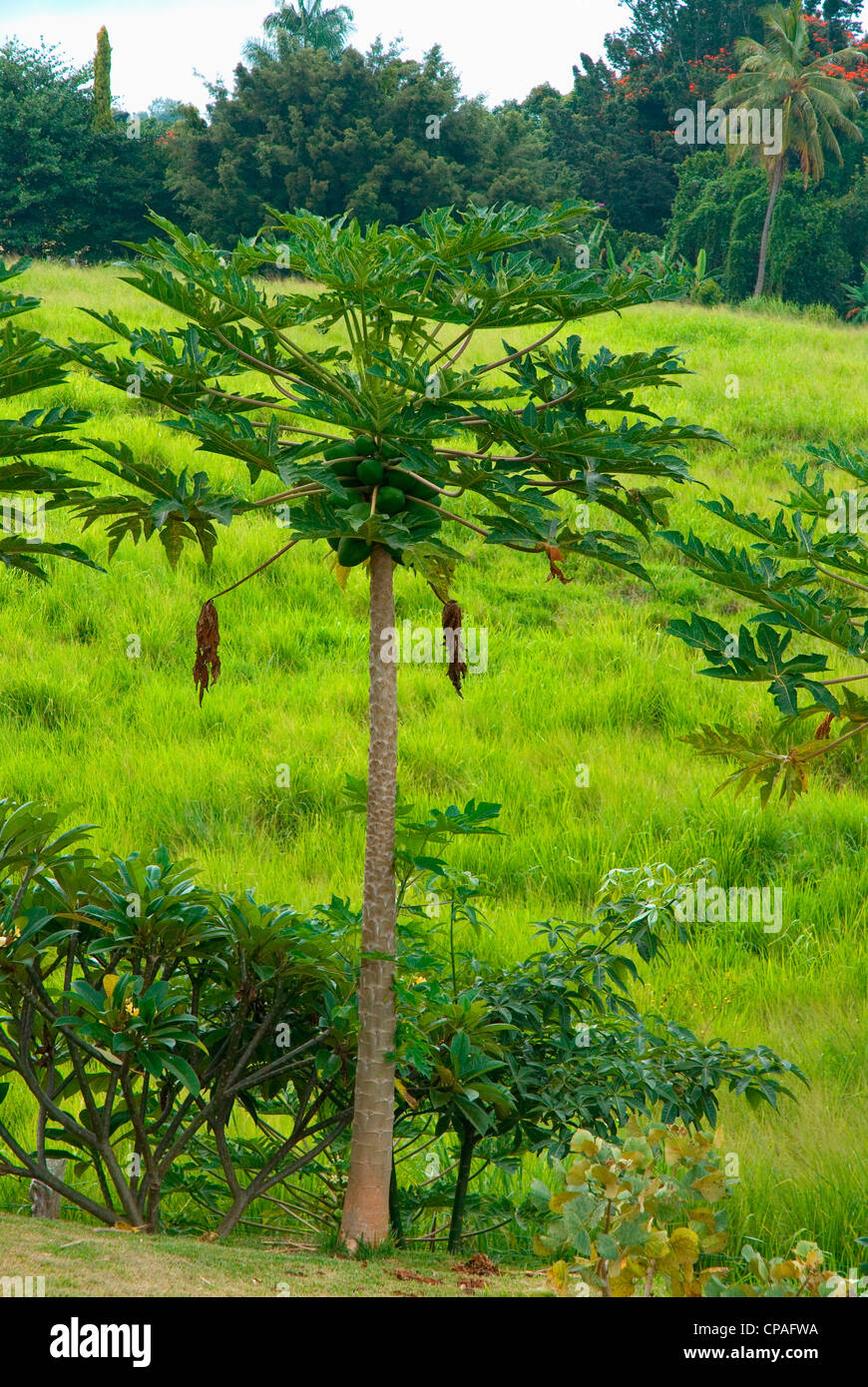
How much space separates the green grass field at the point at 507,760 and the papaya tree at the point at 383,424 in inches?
66.9

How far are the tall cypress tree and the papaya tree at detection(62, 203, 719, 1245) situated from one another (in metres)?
27.2

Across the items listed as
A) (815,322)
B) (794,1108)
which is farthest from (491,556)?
(815,322)

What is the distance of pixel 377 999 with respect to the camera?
2.61 metres

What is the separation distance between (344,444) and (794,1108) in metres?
3.10

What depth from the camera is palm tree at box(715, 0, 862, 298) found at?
2728cm

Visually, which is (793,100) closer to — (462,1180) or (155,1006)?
(462,1180)

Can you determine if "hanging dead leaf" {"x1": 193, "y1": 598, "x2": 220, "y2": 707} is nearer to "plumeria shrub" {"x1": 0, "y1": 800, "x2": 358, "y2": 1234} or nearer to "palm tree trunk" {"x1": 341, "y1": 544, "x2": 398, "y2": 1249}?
"palm tree trunk" {"x1": 341, "y1": 544, "x2": 398, "y2": 1249}

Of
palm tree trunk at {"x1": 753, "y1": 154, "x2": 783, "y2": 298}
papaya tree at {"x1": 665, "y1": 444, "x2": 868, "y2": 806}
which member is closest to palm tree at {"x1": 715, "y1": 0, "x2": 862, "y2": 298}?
palm tree trunk at {"x1": 753, "y1": 154, "x2": 783, "y2": 298}

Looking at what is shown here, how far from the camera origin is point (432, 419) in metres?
2.37

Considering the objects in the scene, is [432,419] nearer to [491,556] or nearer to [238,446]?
[238,446]

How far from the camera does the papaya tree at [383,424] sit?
7.70ft

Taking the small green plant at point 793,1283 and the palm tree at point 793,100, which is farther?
the palm tree at point 793,100

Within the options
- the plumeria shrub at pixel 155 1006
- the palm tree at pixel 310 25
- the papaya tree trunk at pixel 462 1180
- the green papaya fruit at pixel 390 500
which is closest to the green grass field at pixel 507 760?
the plumeria shrub at pixel 155 1006

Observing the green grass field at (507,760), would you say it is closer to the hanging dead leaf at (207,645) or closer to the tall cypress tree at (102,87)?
the hanging dead leaf at (207,645)
